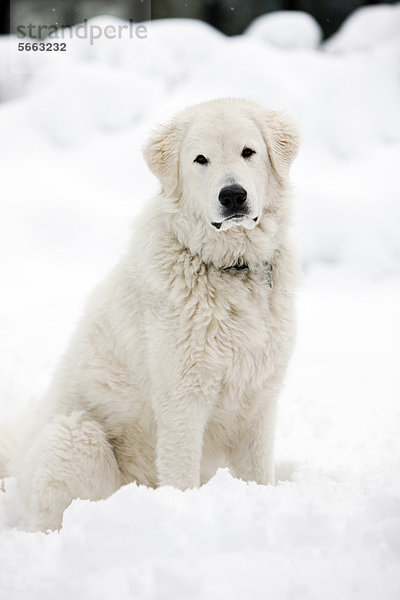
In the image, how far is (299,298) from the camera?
24.5 feet

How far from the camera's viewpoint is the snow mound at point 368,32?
14656 millimetres

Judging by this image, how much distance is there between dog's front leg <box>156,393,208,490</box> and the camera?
2.68 metres

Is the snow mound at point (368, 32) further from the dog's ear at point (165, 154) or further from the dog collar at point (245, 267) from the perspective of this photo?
the dog collar at point (245, 267)

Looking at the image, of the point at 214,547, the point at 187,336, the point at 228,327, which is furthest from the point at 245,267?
the point at 214,547

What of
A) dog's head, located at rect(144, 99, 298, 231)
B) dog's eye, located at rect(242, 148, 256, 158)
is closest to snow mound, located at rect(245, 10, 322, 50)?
dog's head, located at rect(144, 99, 298, 231)

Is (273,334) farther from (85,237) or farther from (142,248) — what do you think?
(85,237)

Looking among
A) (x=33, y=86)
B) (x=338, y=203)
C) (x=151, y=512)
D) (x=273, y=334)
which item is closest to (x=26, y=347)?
(x=273, y=334)

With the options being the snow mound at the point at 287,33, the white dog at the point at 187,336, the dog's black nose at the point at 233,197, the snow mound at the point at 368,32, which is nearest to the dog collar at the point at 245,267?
the white dog at the point at 187,336

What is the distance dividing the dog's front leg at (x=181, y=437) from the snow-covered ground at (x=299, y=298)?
1.43ft

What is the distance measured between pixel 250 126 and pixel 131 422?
1.50 meters

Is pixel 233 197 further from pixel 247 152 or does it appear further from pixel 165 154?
pixel 165 154

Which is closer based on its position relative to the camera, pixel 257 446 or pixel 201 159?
pixel 201 159

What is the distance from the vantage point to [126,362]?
9.52 feet

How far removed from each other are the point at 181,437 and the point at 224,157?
1270mm
